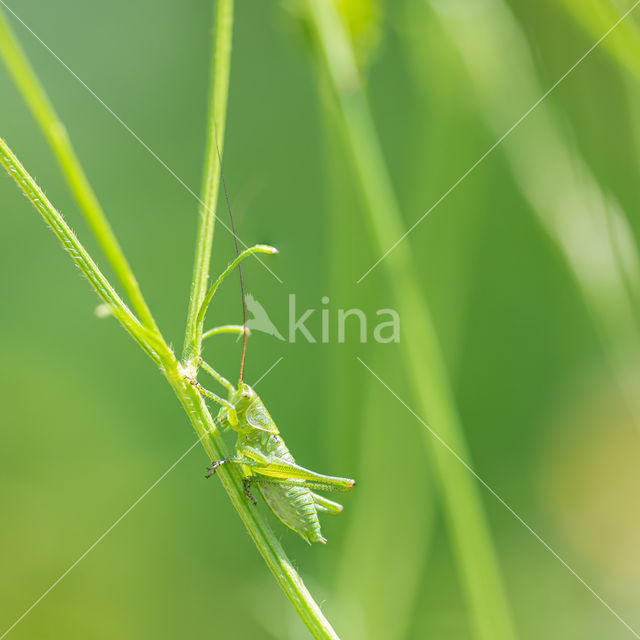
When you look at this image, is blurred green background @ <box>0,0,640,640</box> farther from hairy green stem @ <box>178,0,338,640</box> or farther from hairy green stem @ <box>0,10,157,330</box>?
hairy green stem @ <box>0,10,157,330</box>

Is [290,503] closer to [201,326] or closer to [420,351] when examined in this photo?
[420,351]

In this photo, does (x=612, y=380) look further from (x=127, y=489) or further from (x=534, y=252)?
(x=127, y=489)

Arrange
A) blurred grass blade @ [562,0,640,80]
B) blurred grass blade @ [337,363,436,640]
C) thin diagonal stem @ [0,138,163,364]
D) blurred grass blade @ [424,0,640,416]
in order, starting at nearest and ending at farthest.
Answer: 1. thin diagonal stem @ [0,138,163,364]
2. blurred grass blade @ [562,0,640,80]
3. blurred grass blade @ [424,0,640,416]
4. blurred grass blade @ [337,363,436,640]

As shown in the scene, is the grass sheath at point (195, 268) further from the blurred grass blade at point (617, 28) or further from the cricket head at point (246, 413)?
the blurred grass blade at point (617, 28)

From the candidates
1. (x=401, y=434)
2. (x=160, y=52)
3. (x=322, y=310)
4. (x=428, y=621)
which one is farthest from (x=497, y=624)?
(x=160, y=52)

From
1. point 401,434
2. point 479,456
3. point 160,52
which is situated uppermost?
point 160,52

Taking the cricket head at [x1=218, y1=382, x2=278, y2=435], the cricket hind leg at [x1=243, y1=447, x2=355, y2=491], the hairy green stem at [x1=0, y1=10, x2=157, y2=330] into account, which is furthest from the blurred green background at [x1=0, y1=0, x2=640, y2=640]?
the hairy green stem at [x1=0, y1=10, x2=157, y2=330]

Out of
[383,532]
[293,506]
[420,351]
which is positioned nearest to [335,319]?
[420,351]
